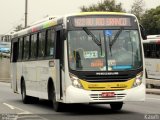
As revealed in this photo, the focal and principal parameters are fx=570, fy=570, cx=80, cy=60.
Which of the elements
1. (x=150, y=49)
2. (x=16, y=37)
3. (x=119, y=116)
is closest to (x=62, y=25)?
(x=119, y=116)

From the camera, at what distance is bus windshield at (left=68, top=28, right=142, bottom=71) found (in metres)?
16.1

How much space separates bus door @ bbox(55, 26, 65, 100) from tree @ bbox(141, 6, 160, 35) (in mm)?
55964

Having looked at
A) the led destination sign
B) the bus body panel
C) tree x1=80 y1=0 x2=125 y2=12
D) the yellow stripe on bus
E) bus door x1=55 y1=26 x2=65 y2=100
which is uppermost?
tree x1=80 y1=0 x2=125 y2=12

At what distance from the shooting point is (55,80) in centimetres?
1728

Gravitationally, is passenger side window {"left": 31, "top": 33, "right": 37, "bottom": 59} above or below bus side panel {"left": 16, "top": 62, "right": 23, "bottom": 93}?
above

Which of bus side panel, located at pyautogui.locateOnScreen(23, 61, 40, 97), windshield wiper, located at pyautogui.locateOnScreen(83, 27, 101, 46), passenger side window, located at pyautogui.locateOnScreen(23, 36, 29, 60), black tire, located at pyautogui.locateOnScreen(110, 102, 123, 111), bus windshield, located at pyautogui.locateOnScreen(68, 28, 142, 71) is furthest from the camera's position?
passenger side window, located at pyautogui.locateOnScreen(23, 36, 29, 60)

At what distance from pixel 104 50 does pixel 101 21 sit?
3.12 feet

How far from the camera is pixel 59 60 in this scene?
662 inches

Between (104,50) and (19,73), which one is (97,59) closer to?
(104,50)

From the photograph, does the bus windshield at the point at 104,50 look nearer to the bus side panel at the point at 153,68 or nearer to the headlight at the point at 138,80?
the headlight at the point at 138,80

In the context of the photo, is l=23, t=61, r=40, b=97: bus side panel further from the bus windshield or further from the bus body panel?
the bus body panel

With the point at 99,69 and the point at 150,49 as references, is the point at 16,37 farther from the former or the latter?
the point at 150,49

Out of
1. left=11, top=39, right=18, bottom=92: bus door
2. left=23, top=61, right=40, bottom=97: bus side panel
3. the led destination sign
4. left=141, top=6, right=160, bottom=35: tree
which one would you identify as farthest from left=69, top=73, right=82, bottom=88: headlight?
left=141, top=6, right=160, bottom=35: tree

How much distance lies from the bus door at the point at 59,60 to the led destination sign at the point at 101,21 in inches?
23.8
